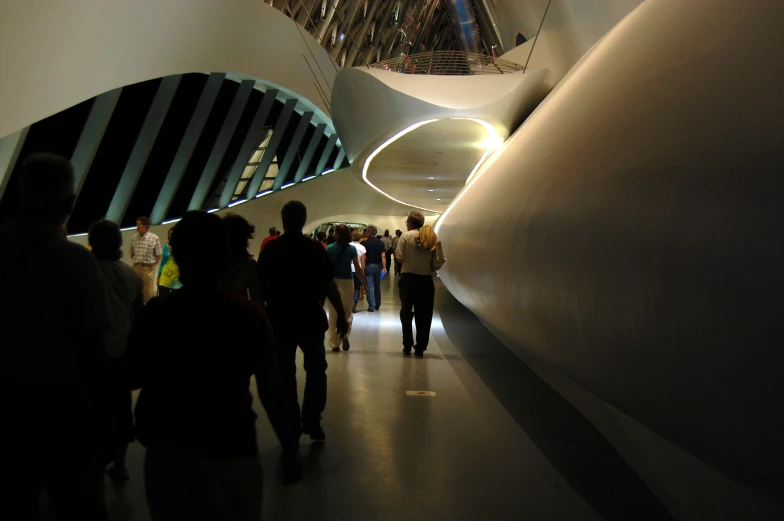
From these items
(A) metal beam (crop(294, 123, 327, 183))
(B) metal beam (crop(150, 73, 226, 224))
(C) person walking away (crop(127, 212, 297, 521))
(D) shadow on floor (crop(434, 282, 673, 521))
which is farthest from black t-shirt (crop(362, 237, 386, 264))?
(A) metal beam (crop(294, 123, 327, 183))

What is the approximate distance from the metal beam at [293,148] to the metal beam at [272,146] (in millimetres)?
1289

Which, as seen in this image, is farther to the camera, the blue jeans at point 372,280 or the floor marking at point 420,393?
the blue jeans at point 372,280

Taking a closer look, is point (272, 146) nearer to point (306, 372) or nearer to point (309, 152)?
point (309, 152)

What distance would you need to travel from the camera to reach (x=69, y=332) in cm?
157

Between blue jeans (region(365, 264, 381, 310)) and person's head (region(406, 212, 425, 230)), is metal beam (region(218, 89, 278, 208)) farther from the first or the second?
person's head (region(406, 212, 425, 230))

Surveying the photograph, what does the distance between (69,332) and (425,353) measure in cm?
508

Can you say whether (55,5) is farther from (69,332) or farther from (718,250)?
(718,250)

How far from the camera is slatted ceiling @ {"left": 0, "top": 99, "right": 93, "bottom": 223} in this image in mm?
11109

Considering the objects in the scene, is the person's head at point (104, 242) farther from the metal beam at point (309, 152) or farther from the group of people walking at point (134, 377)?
the metal beam at point (309, 152)

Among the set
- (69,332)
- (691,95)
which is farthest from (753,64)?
(69,332)

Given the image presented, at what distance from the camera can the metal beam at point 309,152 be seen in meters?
26.8

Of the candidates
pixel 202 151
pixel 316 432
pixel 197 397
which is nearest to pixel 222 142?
pixel 202 151

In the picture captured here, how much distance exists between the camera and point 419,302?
639cm

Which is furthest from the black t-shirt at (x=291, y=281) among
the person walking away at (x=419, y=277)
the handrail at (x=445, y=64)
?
the handrail at (x=445, y=64)
